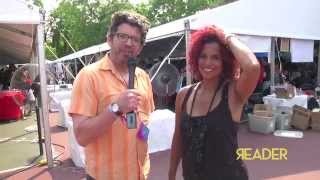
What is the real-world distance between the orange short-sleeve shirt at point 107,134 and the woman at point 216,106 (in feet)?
0.93

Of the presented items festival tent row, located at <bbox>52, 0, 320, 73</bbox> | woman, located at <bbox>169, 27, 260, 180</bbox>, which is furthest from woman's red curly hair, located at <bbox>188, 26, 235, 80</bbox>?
festival tent row, located at <bbox>52, 0, 320, 73</bbox>

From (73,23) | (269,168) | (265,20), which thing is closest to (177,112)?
(269,168)

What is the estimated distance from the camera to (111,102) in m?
1.83

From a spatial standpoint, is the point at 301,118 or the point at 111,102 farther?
the point at 301,118

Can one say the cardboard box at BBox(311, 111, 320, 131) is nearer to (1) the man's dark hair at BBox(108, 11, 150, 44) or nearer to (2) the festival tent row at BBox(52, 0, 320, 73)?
(2) the festival tent row at BBox(52, 0, 320, 73)

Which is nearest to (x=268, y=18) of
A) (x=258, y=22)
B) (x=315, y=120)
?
(x=258, y=22)

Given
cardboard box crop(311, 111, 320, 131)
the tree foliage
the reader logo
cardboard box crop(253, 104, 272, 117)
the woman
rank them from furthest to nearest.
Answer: the tree foliage
cardboard box crop(311, 111, 320, 131)
cardboard box crop(253, 104, 272, 117)
the reader logo
the woman

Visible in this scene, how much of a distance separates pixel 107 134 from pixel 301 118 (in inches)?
306

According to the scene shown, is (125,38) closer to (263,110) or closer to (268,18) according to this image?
(263,110)

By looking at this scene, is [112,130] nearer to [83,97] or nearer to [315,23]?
[83,97]

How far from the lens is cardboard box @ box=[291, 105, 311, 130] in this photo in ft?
28.6

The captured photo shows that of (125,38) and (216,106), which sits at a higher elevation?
(125,38)

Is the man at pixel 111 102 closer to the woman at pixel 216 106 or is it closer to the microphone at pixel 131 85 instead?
the microphone at pixel 131 85

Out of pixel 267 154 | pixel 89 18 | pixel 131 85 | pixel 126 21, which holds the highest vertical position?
pixel 89 18
